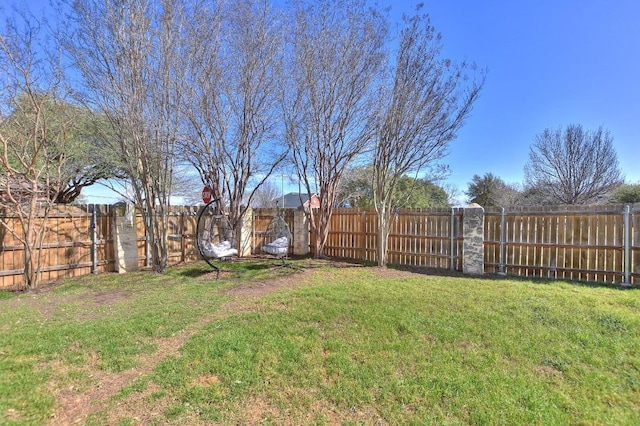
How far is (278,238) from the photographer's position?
8891mm

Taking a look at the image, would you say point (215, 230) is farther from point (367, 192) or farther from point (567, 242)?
point (367, 192)

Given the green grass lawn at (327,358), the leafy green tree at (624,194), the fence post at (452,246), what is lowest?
the green grass lawn at (327,358)

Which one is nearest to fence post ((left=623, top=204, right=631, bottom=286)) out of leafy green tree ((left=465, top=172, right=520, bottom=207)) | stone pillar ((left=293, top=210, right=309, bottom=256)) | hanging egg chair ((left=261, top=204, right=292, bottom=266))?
hanging egg chair ((left=261, top=204, right=292, bottom=266))

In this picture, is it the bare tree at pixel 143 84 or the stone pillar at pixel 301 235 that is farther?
the stone pillar at pixel 301 235

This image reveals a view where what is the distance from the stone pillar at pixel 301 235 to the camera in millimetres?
10945

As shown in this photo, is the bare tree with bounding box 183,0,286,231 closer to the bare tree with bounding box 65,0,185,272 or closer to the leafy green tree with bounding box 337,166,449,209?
the bare tree with bounding box 65,0,185,272

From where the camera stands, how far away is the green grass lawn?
8.91 feet

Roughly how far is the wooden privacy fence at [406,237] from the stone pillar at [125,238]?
5.41 metres

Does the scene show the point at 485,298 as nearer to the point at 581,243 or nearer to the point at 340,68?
the point at 581,243

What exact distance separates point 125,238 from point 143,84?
3.63 meters

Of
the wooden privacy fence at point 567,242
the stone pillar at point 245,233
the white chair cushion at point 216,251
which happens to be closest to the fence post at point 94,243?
the white chair cushion at point 216,251

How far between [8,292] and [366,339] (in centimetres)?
670

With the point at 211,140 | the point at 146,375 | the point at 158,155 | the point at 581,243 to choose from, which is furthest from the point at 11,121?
the point at 581,243

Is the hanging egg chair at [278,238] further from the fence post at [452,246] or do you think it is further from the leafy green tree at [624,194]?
the leafy green tree at [624,194]
